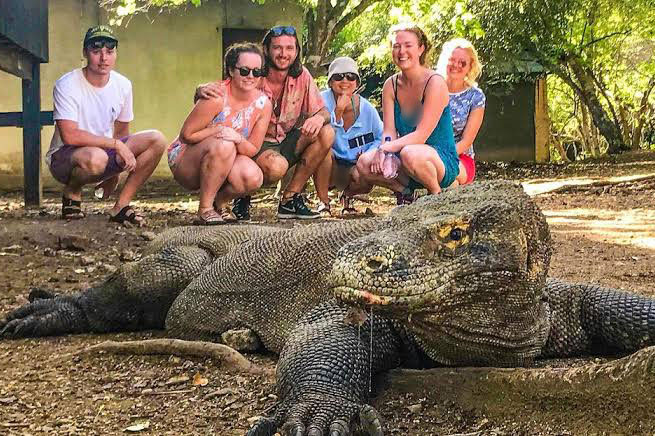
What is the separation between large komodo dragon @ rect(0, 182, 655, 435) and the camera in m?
2.02

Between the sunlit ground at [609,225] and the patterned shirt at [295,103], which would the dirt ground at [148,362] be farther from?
the patterned shirt at [295,103]

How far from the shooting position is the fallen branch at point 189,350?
2.87m

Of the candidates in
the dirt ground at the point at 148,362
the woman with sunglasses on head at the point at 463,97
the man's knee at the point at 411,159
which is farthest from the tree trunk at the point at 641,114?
the man's knee at the point at 411,159

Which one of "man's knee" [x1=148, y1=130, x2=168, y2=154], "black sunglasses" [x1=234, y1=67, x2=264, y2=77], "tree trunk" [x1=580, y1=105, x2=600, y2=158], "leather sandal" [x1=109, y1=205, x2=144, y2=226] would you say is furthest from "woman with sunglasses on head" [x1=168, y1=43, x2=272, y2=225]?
"tree trunk" [x1=580, y1=105, x2=600, y2=158]

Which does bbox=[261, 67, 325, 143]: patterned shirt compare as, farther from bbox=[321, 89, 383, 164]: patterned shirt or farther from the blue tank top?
the blue tank top

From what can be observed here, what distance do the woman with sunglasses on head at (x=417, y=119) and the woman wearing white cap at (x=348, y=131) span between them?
663 mm

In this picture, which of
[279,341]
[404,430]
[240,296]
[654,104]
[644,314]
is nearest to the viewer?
[404,430]

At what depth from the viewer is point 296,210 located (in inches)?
268

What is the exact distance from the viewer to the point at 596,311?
108 inches

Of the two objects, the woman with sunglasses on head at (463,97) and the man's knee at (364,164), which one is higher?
the woman with sunglasses on head at (463,97)

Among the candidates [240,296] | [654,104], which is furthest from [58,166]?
[654,104]

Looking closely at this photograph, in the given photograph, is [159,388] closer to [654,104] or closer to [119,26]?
[119,26]

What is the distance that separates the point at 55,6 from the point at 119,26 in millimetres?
806

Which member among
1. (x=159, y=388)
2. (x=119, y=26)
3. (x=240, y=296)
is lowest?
(x=159, y=388)
